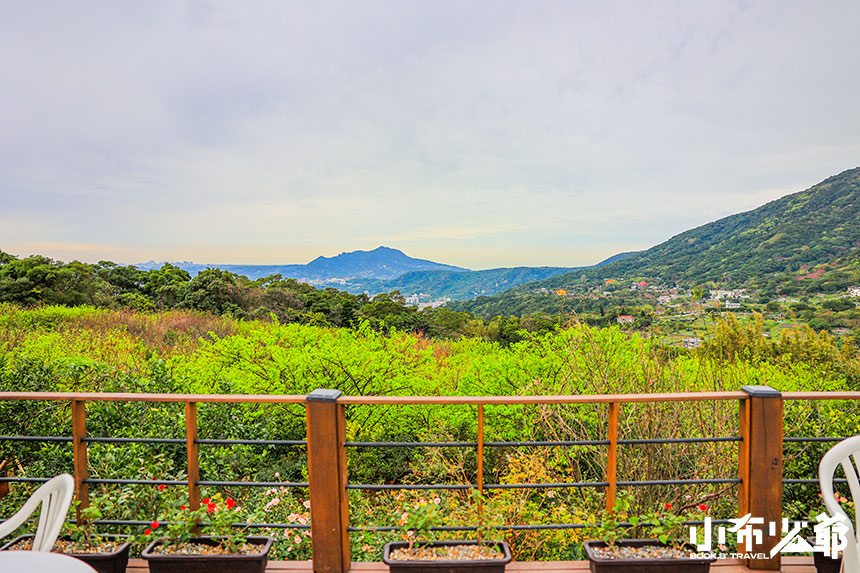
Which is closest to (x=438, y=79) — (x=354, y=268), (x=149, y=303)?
(x=149, y=303)

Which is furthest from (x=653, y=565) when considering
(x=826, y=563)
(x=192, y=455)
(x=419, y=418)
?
(x=419, y=418)

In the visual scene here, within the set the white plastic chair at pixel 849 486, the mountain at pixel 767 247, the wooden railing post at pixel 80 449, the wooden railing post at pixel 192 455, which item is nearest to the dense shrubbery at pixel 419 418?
the wooden railing post at pixel 80 449

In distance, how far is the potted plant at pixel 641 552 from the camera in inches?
72.2

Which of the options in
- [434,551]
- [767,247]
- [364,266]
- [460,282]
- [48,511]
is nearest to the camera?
[48,511]

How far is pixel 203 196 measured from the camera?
1218 centimetres

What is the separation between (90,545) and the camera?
6.55 ft

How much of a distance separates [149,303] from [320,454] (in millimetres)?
15151

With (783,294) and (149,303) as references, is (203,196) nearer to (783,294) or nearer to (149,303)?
(149,303)

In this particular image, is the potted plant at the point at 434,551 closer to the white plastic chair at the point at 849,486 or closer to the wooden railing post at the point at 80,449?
the white plastic chair at the point at 849,486

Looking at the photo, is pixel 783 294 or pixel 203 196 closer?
pixel 783 294

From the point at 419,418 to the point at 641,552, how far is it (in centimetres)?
323

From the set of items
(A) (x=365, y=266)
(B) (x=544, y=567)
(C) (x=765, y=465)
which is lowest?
(B) (x=544, y=567)

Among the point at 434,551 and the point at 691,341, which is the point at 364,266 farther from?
the point at 434,551

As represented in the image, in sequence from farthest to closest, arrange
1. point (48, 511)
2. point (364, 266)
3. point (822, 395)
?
point (364, 266), point (822, 395), point (48, 511)
